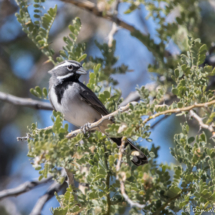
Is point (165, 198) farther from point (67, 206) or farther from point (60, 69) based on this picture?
point (60, 69)

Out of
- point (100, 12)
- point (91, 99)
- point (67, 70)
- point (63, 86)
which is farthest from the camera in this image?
point (100, 12)

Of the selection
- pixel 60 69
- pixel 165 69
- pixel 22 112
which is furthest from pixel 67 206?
pixel 22 112

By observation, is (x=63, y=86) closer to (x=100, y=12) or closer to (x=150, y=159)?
(x=100, y=12)

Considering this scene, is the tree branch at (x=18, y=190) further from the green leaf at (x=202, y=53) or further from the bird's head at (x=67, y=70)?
the green leaf at (x=202, y=53)

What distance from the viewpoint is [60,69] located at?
16.3 ft

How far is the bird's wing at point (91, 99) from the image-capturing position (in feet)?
14.4

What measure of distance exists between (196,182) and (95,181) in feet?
→ 3.30

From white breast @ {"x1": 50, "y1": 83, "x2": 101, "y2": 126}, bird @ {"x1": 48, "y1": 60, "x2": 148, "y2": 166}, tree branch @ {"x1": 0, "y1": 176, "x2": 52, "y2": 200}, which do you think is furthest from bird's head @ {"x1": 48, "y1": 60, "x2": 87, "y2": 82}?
tree branch @ {"x1": 0, "y1": 176, "x2": 52, "y2": 200}

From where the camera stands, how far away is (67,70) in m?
5.01

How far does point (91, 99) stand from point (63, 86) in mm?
603

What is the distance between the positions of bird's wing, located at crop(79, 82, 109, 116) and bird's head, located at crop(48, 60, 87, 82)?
0.28m

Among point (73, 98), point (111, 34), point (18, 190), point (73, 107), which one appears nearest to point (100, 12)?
point (111, 34)

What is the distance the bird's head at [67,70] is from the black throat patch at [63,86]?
0.05 meters

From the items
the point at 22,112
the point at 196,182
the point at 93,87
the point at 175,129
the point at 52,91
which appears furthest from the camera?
the point at 22,112
